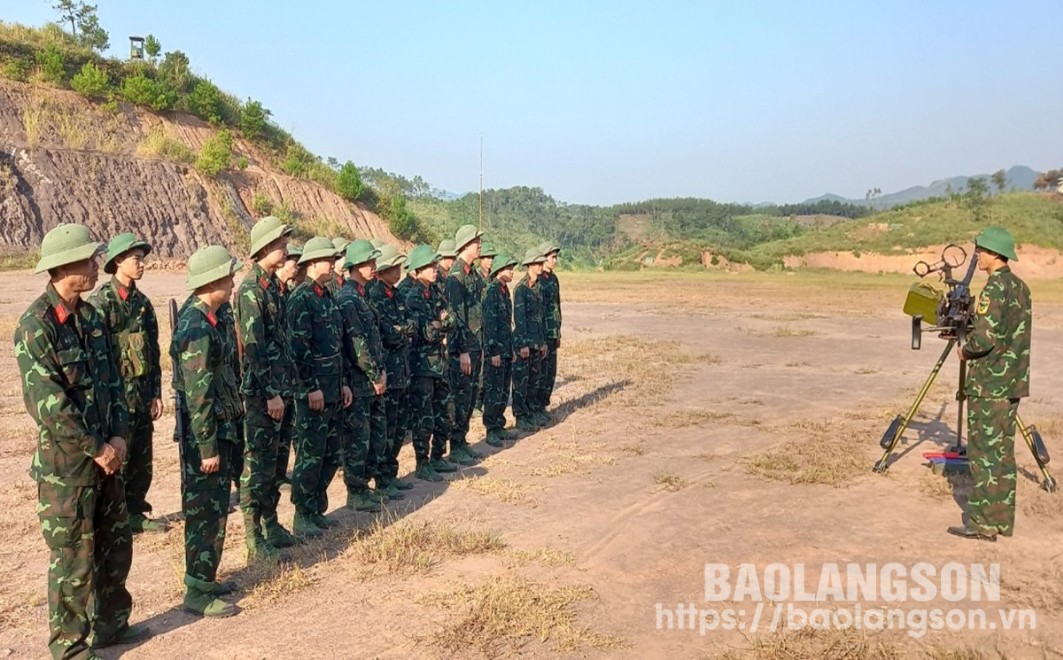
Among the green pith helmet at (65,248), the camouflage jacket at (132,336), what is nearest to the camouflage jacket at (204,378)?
the green pith helmet at (65,248)

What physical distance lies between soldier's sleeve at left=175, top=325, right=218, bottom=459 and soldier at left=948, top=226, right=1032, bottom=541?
5.27 m

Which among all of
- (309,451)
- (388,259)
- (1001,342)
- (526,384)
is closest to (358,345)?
(309,451)

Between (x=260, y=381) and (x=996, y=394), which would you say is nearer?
(x=260, y=381)

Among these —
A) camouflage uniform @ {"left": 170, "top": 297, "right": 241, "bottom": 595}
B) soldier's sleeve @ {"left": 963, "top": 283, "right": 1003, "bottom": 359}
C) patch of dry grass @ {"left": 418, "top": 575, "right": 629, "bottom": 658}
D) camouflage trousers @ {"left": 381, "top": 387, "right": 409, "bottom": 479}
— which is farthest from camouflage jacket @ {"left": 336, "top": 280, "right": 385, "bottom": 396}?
soldier's sleeve @ {"left": 963, "top": 283, "right": 1003, "bottom": 359}

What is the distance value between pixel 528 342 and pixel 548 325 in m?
0.57

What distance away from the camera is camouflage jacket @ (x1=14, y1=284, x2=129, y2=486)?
12.2 ft

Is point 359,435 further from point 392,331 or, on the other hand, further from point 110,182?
point 110,182

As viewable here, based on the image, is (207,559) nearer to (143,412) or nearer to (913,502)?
(143,412)

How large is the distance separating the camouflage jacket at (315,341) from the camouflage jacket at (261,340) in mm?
479

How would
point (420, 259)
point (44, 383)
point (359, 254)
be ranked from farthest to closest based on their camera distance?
point (420, 259)
point (359, 254)
point (44, 383)

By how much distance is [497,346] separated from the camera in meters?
8.87

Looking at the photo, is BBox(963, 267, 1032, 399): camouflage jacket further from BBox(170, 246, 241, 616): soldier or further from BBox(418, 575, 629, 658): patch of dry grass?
BBox(170, 246, 241, 616): soldier

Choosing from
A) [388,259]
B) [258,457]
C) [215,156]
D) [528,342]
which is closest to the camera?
[258,457]

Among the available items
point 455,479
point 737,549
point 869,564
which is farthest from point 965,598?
point 455,479
